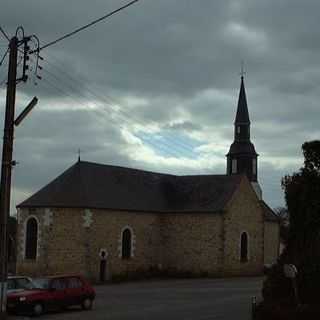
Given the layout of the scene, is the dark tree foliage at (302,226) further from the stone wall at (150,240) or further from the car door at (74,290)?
Result: the stone wall at (150,240)

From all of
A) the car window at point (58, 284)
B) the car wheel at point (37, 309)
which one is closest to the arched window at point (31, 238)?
the car window at point (58, 284)

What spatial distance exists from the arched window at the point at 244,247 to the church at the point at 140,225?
9 centimetres

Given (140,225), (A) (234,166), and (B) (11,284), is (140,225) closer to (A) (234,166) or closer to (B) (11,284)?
(A) (234,166)

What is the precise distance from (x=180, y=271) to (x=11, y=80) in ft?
129

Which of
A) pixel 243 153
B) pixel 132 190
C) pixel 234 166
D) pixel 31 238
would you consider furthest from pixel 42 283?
pixel 243 153

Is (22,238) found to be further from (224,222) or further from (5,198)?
(5,198)

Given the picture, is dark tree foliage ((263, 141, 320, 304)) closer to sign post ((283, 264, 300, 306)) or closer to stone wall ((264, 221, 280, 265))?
sign post ((283, 264, 300, 306))

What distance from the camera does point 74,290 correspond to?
28.0 meters

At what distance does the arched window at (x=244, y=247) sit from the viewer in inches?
2304

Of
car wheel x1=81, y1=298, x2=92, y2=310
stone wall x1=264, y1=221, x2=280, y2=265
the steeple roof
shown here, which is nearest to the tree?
stone wall x1=264, y1=221, x2=280, y2=265

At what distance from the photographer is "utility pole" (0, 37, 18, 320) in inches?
765

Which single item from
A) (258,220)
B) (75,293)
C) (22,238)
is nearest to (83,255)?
(22,238)

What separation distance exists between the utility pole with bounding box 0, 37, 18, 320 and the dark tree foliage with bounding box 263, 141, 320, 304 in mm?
8638

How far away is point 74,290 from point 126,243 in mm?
27093
